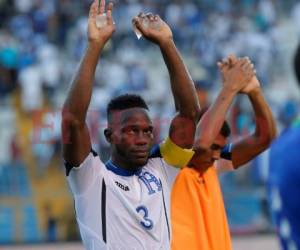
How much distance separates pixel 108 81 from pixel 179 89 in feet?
37.9

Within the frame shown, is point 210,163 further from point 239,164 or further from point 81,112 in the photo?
point 81,112

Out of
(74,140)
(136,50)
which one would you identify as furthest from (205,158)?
(136,50)

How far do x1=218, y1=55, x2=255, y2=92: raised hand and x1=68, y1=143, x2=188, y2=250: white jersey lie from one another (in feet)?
3.11

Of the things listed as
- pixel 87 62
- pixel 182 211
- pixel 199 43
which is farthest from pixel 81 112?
pixel 199 43

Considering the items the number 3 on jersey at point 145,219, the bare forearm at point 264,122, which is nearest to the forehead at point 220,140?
the bare forearm at point 264,122

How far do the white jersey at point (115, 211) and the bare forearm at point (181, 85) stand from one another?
1.42 feet

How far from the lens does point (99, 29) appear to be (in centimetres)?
416

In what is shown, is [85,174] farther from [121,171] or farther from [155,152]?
[155,152]

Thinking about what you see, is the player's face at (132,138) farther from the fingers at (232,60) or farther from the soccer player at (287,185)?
the soccer player at (287,185)

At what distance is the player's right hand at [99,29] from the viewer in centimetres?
414

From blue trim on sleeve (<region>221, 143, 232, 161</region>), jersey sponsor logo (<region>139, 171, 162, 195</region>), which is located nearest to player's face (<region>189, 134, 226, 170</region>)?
blue trim on sleeve (<region>221, 143, 232, 161</region>)

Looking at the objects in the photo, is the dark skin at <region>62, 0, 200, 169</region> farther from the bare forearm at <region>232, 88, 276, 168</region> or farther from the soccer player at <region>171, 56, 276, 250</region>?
the bare forearm at <region>232, 88, 276, 168</region>

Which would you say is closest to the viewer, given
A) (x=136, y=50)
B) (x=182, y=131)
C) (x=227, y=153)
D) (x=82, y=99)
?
→ (x=82, y=99)

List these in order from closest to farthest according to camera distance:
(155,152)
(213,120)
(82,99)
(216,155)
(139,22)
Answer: (82,99)
(139,22)
(155,152)
(213,120)
(216,155)
